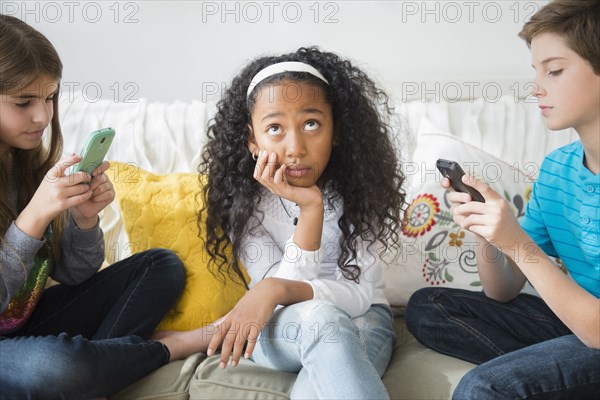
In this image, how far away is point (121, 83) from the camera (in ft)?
6.68

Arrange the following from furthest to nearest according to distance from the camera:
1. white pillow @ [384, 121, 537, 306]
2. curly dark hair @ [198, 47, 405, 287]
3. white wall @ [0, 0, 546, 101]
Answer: white wall @ [0, 0, 546, 101], white pillow @ [384, 121, 537, 306], curly dark hair @ [198, 47, 405, 287]

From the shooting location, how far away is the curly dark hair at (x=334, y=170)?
1.40m

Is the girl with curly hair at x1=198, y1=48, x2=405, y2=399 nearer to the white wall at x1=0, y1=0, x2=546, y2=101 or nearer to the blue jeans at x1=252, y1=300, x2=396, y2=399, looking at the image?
the blue jeans at x1=252, y1=300, x2=396, y2=399

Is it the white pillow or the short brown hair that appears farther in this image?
the white pillow

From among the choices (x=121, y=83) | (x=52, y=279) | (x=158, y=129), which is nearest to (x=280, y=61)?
(x=158, y=129)

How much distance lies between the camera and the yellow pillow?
1.43m

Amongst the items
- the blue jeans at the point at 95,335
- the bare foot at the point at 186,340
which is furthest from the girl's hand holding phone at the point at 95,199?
the bare foot at the point at 186,340

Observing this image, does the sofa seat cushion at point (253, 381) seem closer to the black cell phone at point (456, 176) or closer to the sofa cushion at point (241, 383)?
the sofa cushion at point (241, 383)

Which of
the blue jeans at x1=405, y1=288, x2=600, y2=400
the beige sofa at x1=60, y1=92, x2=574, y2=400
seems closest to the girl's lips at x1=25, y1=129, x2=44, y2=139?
the beige sofa at x1=60, y1=92, x2=574, y2=400

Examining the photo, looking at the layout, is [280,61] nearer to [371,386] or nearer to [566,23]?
[566,23]

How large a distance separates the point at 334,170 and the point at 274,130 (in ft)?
0.58

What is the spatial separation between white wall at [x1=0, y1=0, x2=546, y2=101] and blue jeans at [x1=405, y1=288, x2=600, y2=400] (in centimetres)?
79

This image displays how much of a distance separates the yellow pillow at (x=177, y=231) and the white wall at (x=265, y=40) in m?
0.52

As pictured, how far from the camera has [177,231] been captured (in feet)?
4.85
